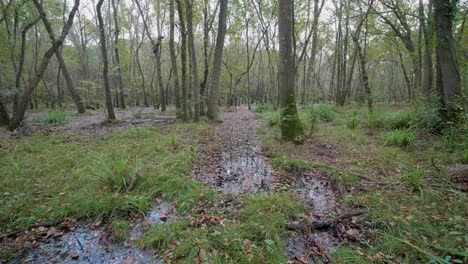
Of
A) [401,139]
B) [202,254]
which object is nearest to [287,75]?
[401,139]

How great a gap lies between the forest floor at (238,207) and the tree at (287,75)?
0.82m

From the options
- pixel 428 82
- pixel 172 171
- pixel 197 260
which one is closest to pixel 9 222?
pixel 172 171

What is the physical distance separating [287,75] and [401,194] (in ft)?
12.3

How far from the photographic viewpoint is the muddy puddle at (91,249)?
2.26m

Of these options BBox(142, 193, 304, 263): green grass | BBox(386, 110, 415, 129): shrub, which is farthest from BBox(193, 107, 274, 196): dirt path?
BBox(386, 110, 415, 129): shrub

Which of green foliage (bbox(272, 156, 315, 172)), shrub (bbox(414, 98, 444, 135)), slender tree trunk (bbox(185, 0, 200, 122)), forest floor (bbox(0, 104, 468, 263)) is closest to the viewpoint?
forest floor (bbox(0, 104, 468, 263))

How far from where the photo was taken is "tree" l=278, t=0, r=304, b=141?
5.37m

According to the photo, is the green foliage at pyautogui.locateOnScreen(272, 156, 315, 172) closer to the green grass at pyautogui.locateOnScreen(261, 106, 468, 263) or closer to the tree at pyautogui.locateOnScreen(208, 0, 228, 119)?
the green grass at pyautogui.locateOnScreen(261, 106, 468, 263)

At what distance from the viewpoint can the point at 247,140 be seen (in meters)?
7.06

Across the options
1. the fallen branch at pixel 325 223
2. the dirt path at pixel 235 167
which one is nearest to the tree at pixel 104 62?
the dirt path at pixel 235 167

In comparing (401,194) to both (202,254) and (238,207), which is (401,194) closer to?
(238,207)

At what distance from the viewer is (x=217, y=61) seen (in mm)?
10180

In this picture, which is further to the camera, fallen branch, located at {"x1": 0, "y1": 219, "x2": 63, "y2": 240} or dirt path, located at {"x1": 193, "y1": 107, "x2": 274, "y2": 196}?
dirt path, located at {"x1": 193, "y1": 107, "x2": 274, "y2": 196}

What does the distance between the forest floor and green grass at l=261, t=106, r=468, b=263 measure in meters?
0.02
